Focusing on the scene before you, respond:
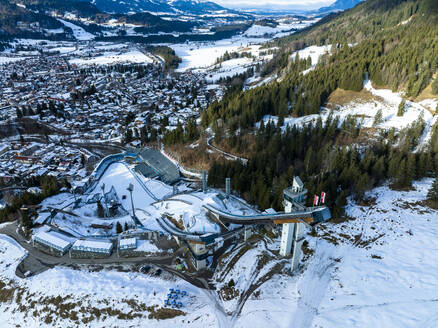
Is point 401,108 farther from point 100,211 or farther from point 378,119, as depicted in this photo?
point 100,211

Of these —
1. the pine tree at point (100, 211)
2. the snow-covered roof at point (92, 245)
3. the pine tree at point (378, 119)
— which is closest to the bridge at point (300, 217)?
the snow-covered roof at point (92, 245)

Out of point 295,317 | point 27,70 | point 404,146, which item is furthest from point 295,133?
point 27,70

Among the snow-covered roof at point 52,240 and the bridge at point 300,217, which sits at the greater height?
the bridge at point 300,217

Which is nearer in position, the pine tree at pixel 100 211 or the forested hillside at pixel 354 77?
the pine tree at pixel 100 211

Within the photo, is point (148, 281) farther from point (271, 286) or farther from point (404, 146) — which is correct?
point (404, 146)

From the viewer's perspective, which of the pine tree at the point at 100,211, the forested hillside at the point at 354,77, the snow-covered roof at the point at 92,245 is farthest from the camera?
the forested hillside at the point at 354,77

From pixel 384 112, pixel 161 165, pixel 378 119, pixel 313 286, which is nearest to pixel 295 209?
pixel 313 286

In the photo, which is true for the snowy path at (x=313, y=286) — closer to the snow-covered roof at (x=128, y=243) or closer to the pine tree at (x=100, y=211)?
the snow-covered roof at (x=128, y=243)

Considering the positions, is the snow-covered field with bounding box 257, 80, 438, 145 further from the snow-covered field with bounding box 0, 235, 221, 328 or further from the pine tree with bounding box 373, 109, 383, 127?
the snow-covered field with bounding box 0, 235, 221, 328

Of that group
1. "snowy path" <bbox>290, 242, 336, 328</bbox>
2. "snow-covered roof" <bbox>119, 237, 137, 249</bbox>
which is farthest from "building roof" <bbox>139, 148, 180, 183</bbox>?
"snowy path" <bbox>290, 242, 336, 328</bbox>

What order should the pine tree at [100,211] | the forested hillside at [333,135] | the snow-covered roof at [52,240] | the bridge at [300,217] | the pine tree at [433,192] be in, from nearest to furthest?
the bridge at [300,217], the snow-covered roof at [52,240], the pine tree at [433,192], the forested hillside at [333,135], the pine tree at [100,211]
